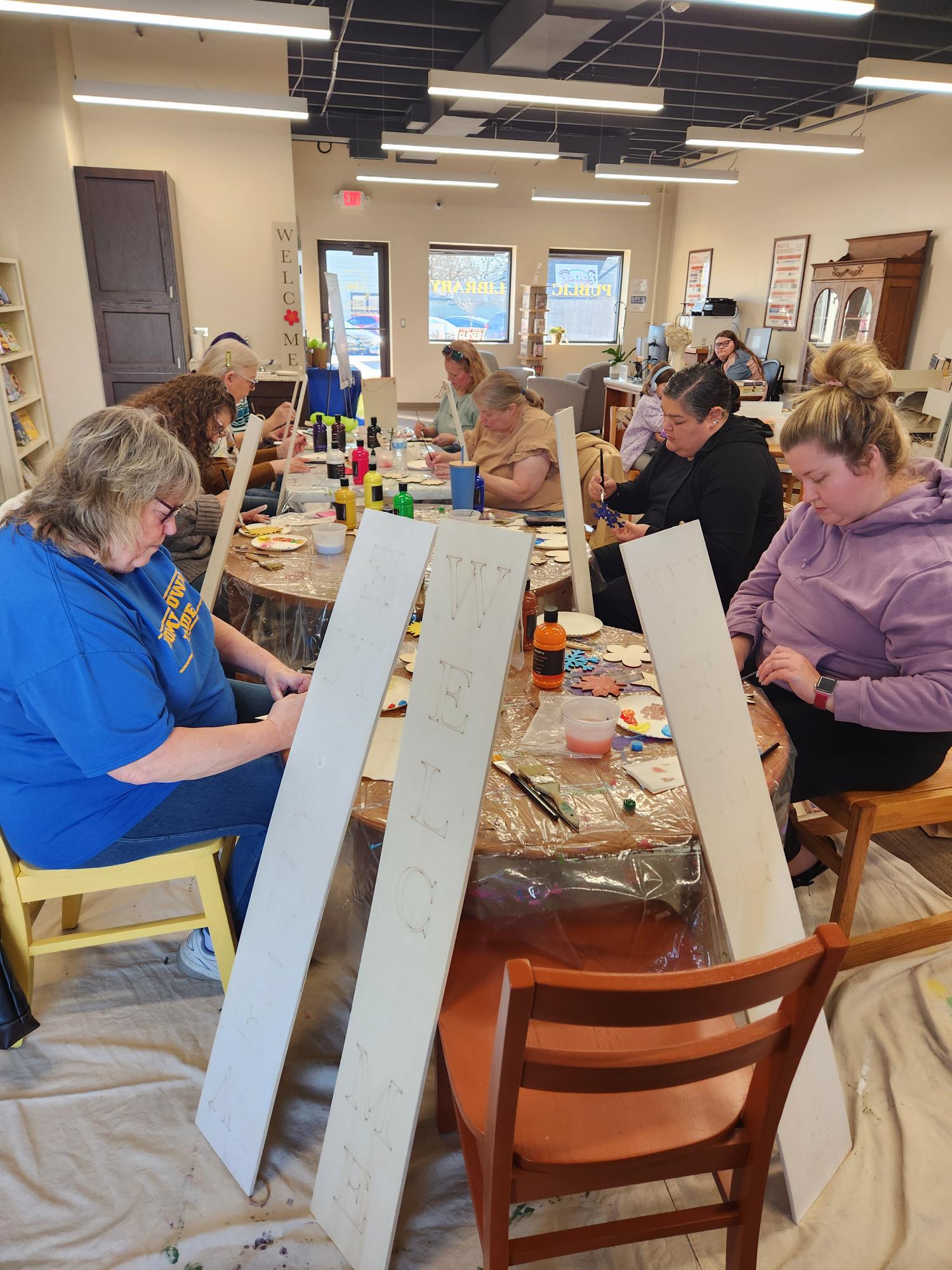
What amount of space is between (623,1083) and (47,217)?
21.8 feet

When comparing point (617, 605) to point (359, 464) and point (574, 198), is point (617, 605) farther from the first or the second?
point (574, 198)

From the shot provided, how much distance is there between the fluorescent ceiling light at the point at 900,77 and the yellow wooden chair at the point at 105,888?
519 cm

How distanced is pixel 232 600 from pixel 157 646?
122 cm

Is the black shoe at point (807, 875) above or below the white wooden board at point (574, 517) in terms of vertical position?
below

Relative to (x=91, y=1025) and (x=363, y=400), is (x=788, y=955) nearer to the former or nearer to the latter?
(x=91, y=1025)

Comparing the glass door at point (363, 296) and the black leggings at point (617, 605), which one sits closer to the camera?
the black leggings at point (617, 605)

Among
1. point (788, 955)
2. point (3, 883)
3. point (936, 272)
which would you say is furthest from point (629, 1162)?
point (936, 272)

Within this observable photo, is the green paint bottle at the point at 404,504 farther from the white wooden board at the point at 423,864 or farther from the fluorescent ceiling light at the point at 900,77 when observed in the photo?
the fluorescent ceiling light at the point at 900,77

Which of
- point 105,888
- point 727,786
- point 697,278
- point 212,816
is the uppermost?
point 697,278

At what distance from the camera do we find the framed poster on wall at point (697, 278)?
10609 millimetres

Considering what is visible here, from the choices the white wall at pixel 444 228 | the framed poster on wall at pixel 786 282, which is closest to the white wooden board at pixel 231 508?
the framed poster on wall at pixel 786 282

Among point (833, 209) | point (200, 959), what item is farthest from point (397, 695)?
point (833, 209)

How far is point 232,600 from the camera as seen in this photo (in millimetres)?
2652

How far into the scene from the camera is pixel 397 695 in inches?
64.7
